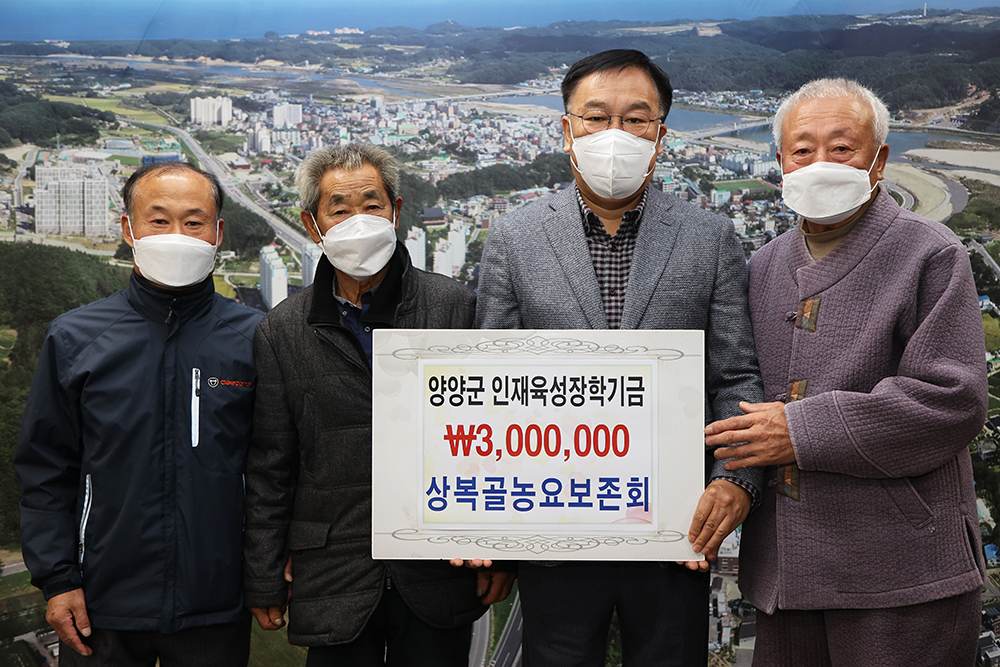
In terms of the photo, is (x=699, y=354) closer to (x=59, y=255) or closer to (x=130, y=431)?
(x=130, y=431)

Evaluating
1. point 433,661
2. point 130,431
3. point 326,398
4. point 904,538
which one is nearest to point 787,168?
point 904,538

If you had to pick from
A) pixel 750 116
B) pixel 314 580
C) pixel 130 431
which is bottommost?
pixel 314 580

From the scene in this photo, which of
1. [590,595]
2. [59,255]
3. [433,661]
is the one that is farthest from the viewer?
[59,255]

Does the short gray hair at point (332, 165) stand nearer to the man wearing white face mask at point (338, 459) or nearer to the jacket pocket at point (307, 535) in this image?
the man wearing white face mask at point (338, 459)

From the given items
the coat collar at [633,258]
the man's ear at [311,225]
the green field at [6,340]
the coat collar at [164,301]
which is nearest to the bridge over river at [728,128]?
the coat collar at [633,258]

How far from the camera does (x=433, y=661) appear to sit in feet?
6.33

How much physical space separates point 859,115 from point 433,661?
1.75 metres

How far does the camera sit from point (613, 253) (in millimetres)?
1854

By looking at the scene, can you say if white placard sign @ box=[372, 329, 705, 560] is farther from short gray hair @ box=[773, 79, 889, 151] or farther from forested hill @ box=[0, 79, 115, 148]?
forested hill @ box=[0, 79, 115, 148]

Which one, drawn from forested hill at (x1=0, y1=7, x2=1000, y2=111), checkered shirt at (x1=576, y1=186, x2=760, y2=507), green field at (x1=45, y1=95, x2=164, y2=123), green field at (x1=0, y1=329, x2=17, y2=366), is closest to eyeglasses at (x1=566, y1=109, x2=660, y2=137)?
checkered shirt at (x1=576, y1=186, x2=760, y2=507)

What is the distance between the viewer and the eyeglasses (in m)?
1.83

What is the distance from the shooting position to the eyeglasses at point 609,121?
1.83 metres

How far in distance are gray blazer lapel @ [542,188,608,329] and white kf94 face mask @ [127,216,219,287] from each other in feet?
3.08

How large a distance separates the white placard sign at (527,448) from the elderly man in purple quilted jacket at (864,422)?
0.63 ft
